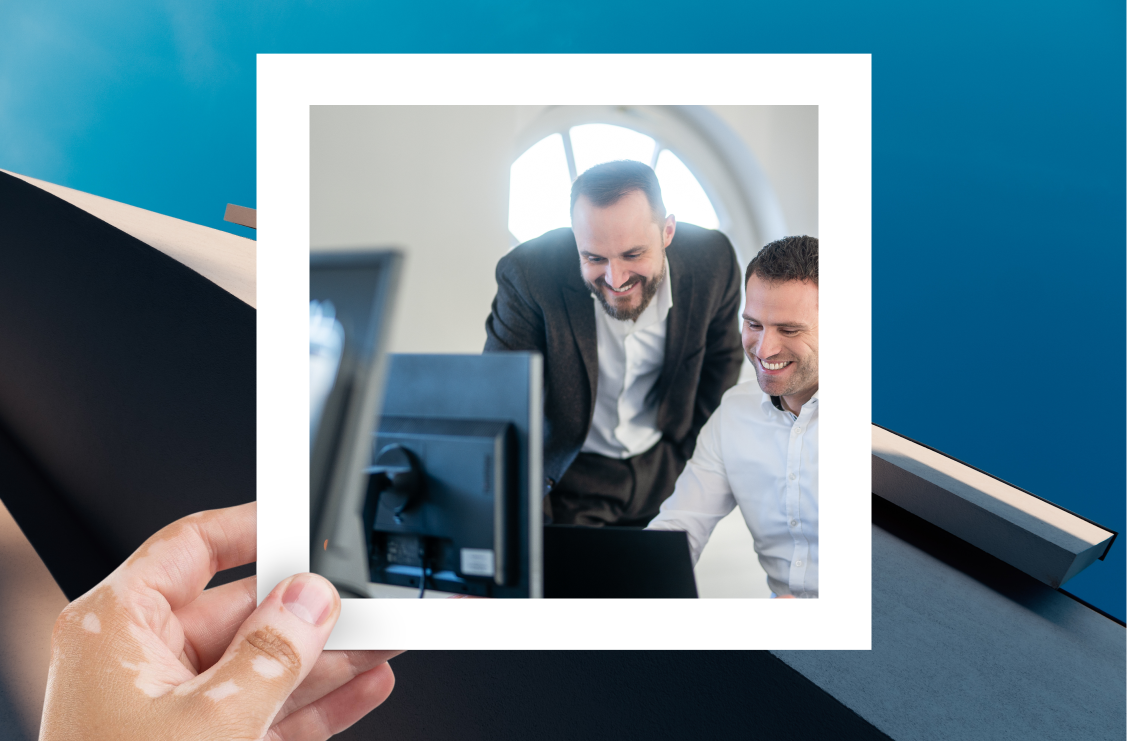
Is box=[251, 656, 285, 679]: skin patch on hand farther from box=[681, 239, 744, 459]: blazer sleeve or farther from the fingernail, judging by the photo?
box=[681, 239, 744, 459]: blazer sleeve

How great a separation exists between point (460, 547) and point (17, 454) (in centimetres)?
139

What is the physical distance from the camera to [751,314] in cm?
51

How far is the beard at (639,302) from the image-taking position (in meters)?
0.53

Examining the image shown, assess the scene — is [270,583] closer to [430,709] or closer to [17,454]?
[430,709]

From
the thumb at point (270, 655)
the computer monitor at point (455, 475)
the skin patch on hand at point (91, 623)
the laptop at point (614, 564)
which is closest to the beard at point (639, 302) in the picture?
the computer monitor at point (455, 475)

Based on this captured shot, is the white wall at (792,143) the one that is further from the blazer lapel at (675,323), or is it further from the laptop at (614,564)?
the laptop at (614,564)

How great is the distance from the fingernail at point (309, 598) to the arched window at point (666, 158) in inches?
15.3

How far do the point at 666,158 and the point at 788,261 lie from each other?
0.15 metres

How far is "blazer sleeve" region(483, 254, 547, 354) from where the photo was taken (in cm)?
52

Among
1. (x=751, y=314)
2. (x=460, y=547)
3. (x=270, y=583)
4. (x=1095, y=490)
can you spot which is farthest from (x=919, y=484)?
(x=1095, y=490)

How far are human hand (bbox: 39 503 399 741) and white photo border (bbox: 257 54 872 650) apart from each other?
0.05 metres

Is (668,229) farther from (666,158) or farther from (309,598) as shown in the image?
(309,598)

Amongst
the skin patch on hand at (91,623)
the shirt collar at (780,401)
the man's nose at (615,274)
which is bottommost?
the skin patch on hand at (91,623)

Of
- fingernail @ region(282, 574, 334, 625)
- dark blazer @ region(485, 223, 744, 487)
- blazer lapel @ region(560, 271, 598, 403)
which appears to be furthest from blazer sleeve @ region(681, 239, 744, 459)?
fingernail @ region(282, 574, 334, 625)
